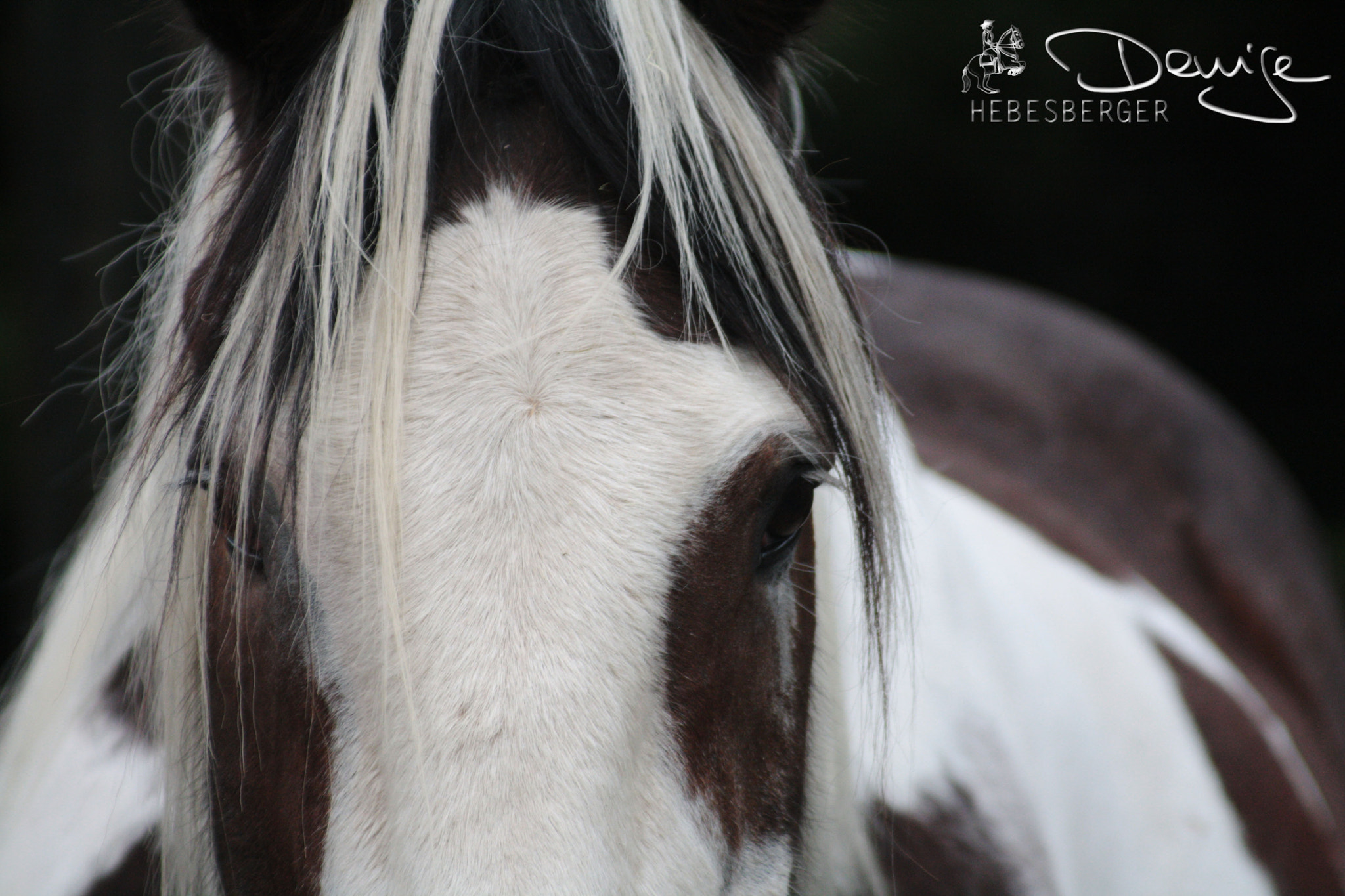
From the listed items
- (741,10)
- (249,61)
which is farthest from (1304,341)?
(249,61)

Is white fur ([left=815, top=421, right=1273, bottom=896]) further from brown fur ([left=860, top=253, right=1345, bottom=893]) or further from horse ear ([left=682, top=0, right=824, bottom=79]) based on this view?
horse ear ([left=682, top=0, right=824, bottom=79])

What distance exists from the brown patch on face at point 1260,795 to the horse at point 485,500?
563mm

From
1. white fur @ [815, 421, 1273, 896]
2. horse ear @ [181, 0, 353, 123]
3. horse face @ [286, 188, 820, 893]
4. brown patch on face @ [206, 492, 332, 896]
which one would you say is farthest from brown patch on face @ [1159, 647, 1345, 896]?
horse ear @ [181, 0, 353, 123]

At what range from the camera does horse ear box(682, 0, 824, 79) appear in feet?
2.75

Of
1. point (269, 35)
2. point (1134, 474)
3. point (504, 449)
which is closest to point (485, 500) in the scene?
point (504, 449)

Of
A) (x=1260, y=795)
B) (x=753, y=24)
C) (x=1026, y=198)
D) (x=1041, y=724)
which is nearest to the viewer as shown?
(x=753, y=24)

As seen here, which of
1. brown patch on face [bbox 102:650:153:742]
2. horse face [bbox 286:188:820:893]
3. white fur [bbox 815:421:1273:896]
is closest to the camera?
horse face [bbox 286:188:820:893]

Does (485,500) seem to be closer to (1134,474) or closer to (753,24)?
(753,24)

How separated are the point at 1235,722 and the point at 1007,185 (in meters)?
2.54

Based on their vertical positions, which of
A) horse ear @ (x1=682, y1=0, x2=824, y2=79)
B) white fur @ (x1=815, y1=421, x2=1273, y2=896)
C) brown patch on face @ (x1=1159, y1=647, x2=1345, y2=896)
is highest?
horse ear @ (x1=682, y1=0, x2=824, y2=79)

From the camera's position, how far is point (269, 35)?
30.8 inches

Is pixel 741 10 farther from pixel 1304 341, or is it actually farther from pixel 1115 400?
pixel 1304 341

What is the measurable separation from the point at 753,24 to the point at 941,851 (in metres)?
0.84

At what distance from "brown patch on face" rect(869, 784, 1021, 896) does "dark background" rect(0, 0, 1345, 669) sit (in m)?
1.90
